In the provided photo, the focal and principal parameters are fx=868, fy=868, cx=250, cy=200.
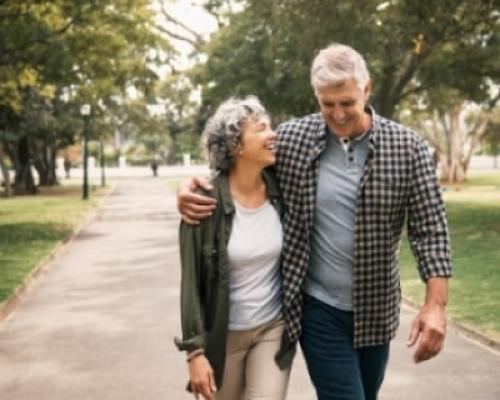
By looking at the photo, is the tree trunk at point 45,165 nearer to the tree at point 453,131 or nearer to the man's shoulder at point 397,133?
the tree at point 453,131

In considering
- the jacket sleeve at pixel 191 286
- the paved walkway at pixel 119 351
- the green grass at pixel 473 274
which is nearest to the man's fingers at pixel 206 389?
the jacket sleeve at pixel 191 286

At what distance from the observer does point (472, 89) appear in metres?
23.6

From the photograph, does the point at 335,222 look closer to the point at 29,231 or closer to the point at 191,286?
the point at 191,286

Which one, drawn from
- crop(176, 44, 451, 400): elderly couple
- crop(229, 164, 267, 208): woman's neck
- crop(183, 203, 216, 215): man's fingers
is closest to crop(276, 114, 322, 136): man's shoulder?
crop(176, 44, 451, 400): elderly couple

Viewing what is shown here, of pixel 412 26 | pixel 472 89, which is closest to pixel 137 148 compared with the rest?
pixel 472 89

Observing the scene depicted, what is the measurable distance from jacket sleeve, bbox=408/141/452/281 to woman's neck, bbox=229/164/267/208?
0.58 meters

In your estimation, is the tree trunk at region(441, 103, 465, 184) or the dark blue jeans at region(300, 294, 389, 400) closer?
the dark blue jeans at region(300, 294, 389, 400)

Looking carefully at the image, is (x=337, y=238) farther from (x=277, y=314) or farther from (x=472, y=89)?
(x=472, y=89)

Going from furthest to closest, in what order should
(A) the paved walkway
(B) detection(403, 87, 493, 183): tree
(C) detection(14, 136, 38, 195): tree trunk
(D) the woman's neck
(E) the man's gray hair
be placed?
1. (B) detection(403, 87, 493, 183): tree
2. (C) detection(14, 136, 38, 195): tree trunk
3. (A) the paved walkway
4. (D) the woman's neck
5. (E) the man's gray hair

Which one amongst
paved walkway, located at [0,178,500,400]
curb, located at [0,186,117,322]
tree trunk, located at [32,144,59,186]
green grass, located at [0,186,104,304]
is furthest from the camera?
tree trunk, located at [32,144,59,186]

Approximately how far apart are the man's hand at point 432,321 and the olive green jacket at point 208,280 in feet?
2.35

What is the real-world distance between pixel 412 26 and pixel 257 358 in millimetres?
13093

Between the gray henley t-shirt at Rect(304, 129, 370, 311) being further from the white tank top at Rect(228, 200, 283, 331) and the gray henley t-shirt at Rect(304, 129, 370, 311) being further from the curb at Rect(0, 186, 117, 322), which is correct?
the curb at Rect(0, 186, 117, 322)

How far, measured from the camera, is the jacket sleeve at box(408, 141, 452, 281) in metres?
3.17
